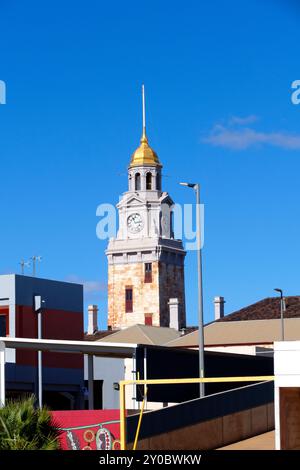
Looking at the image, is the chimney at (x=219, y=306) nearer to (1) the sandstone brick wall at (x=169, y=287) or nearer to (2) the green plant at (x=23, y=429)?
(1) the sandstone brick wall at (x=169, y=287)

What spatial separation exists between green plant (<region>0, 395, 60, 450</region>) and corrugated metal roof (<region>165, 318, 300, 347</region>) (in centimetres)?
5876

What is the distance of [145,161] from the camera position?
592ft

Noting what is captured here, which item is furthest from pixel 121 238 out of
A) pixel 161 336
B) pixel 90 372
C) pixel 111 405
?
pixel 90 372

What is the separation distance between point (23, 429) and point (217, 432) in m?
10.3

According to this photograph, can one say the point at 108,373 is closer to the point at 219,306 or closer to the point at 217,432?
the point at 217,432

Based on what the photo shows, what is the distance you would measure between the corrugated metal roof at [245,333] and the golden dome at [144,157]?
272 feet

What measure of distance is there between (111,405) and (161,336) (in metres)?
26.9

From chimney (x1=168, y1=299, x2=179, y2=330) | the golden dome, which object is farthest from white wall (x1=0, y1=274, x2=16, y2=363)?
the golden dome

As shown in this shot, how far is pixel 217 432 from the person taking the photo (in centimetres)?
4009

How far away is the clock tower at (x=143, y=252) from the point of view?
584ft

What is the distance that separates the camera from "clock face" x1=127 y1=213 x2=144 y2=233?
181 meters
